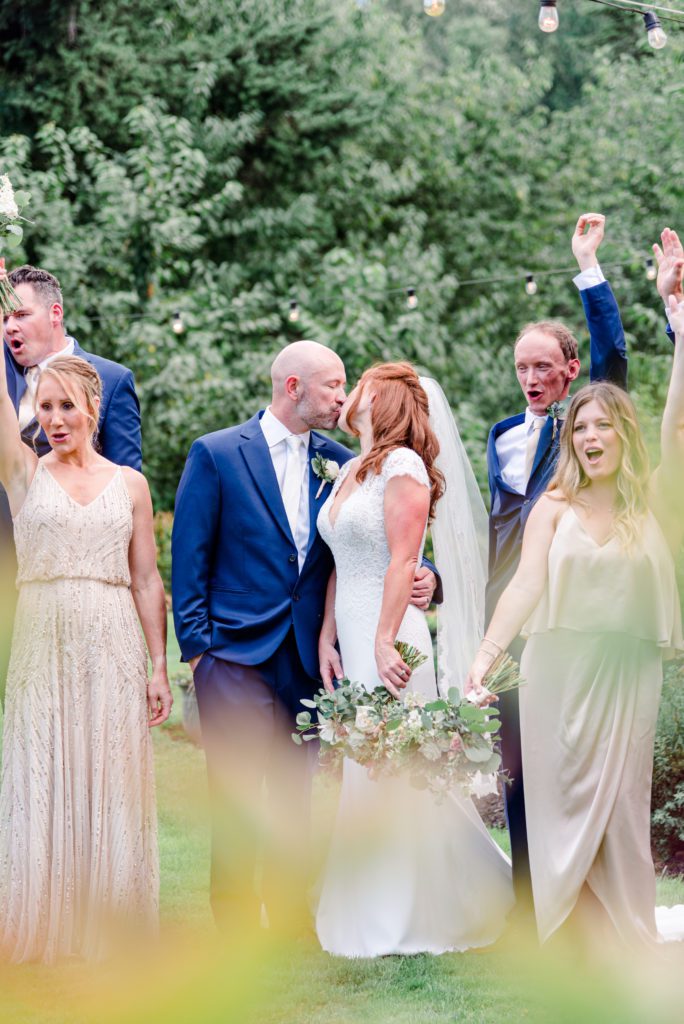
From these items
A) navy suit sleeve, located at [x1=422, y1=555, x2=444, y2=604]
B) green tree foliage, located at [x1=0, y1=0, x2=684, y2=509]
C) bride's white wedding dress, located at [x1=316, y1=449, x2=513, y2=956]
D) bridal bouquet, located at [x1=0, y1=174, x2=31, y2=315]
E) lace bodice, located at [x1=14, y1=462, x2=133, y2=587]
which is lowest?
bride's white wedding dress, located at [x1=316, y1=449, x2=513, y2=956]

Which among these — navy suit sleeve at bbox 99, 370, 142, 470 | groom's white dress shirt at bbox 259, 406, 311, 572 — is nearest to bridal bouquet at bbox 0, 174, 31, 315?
navy suit sleeve at bbox 99, 370, 142, 470

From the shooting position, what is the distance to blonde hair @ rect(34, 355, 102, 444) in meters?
3.76

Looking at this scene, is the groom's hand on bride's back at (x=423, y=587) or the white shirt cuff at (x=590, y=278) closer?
the white shirt cuff at (x=590, y=278)

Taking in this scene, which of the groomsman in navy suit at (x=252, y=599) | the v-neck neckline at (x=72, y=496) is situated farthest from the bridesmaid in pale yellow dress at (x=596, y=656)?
the v-neck neckline at (x=72, y=496)

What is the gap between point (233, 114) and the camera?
15031mm

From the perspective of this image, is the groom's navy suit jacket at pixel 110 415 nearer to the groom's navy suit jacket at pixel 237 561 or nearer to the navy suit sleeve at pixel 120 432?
the navy suit sleeve at pixel 120 432

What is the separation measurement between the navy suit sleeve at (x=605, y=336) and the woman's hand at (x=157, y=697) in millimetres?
1644

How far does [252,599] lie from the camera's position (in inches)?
157

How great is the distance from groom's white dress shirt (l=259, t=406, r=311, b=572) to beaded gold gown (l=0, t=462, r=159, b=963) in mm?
580

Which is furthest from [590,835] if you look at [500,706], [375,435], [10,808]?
[10,808]

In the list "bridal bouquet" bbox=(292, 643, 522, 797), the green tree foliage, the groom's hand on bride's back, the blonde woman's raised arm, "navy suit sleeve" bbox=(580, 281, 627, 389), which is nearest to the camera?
"bridal bouquet" bbox=(292, 643, 522, 797)

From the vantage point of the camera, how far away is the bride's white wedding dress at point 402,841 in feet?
12.5

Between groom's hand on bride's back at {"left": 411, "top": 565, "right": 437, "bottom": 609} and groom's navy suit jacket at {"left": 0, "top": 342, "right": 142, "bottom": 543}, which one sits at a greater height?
groom's navy suit jacket at {"left": 0, "top": 342, "right": 142, "bottom": 543}

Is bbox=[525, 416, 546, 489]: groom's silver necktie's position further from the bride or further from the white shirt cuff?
the white shirt cuff
